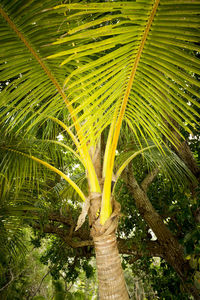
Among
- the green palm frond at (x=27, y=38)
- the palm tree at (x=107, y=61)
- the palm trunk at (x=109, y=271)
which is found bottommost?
the palm trunk at (x=109, y=271)

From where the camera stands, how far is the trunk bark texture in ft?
9.66

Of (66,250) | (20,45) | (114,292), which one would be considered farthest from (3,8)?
(66,250)

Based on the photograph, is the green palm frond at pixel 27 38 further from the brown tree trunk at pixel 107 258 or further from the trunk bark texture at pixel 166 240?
the trunk bark texture at pixel 166 240

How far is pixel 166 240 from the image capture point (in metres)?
3.17

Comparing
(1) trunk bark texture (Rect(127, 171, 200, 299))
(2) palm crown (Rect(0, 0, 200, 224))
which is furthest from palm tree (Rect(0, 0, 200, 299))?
(1) trunk bark texture (Rect(127, 171, 200, 299))

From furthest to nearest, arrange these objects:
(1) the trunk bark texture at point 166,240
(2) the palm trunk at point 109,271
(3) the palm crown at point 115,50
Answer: (1) the trunk bark texture at point 166,240, (2) the palm trunk at point 109,271, (3) the palm crown at point 115,50

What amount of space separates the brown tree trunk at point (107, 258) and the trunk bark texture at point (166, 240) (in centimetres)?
183

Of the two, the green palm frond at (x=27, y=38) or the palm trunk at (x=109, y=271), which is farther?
the palm trunk at (x=109, y=271)

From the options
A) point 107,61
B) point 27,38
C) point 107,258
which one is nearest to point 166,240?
point 107,258

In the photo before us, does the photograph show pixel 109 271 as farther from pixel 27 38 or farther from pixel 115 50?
pixel 27 38

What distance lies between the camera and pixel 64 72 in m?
1.25

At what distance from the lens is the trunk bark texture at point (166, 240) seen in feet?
9.66

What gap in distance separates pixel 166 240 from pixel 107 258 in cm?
201

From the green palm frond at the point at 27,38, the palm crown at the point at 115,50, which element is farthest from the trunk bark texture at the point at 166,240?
the green palm frond at the point at 27,38
